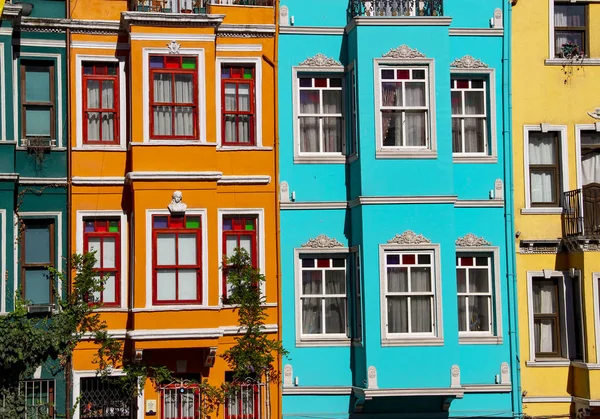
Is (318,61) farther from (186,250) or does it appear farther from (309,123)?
(186,250)

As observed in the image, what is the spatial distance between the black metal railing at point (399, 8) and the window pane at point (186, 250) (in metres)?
5.89

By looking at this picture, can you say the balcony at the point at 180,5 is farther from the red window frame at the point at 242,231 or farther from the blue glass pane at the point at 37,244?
the blue glass pane at the point at 37,244

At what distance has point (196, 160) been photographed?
2228cm

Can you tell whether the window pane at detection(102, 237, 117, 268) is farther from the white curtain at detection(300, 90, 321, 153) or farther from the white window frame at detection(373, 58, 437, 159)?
the white window frame at detection(373, 58, 437, 159)

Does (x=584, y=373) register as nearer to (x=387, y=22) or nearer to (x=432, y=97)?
(x=432, y=97)

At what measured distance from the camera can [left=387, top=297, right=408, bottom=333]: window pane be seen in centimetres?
2252

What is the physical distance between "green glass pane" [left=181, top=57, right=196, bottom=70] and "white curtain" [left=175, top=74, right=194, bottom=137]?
0.16m

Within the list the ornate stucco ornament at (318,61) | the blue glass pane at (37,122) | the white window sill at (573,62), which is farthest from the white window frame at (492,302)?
the blue glass pane at (37,122)

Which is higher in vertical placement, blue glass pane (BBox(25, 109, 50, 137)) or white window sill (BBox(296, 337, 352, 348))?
blue glass pane (BBox(25, 109, 50, 137))

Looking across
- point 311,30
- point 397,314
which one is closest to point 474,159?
point 397,314

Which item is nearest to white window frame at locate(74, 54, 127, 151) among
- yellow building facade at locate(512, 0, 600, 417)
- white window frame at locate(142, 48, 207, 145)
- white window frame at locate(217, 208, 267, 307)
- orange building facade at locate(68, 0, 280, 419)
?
orange building facade at locate(68, 0, 280, 419)

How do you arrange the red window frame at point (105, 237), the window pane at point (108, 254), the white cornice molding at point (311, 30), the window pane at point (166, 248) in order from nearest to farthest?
1. the window pane at point (166, 248)
2. the red window frame at point (105, 237)
3. the window pane at point (108, 254)
4. the white cornice molding at point (311, 30)

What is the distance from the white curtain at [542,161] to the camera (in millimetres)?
24172

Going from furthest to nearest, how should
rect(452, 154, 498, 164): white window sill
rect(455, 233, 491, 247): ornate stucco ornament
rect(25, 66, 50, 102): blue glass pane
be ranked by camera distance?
rect(452, 154, 498, 164): white window sill < rect(455, 233, 491, 247): ornate stucco ornament < rect(25, 66, 50, 102): blue glass pane
